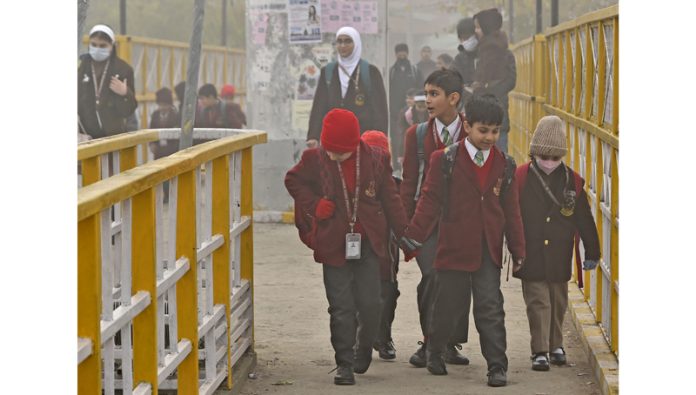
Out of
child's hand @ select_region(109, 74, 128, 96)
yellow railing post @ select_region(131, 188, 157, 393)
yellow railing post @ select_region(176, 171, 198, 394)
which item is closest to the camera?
yellow railing post @ select_region(131, 188, 157, 393)

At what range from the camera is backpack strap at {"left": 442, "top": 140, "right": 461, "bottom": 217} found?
7.84 metres

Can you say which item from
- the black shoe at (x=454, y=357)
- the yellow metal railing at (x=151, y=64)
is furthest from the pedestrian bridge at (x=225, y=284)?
the yellow metal railing at (x=151, y=64)

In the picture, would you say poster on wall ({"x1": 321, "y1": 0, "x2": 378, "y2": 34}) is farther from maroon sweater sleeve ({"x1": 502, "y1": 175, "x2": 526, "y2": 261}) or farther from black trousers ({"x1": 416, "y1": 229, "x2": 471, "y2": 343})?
maroon sweater sleeve ({"x1": 502, "y1": 175, "x2": 526, "y2": 261})

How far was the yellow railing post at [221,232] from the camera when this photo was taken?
755 cm

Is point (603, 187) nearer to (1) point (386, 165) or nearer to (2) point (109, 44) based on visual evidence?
(1) point (386, 165)

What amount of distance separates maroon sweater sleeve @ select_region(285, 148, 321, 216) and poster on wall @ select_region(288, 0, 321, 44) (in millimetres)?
8169

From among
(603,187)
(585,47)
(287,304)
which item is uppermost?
(585,47)

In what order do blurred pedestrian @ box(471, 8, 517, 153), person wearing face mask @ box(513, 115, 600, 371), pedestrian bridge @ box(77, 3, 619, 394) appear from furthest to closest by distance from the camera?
1. blurred pedestrian @ box(471, 8, 517, 153)
2. person wearing face mask @ box(513, 115, 600, 371)
3. pedestrian bridge @ box(77, 3, 619, 394)

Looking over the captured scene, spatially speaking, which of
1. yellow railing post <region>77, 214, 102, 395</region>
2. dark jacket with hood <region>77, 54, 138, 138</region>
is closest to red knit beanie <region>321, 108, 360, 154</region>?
yellow railing post <region>77, 214, 102, 395</region>

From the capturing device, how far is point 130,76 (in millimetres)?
16781

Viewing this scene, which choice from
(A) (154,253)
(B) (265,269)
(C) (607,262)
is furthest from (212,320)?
(B) (265,269)

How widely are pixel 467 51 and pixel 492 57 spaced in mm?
793

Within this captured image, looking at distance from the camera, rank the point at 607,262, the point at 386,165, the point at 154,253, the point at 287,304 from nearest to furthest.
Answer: the point at 154,253 → the point at 386,165 → the point at 607,262 → the point at 287,304

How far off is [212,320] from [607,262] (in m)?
2.29
